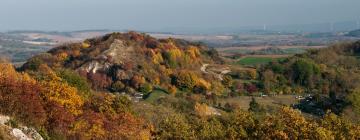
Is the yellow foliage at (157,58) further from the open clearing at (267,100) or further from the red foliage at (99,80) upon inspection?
the open clearing at (267,100)

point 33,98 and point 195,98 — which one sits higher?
point 33,98

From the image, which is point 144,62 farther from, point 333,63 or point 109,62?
point 333,63

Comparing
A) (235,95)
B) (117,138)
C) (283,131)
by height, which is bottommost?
(235,95)

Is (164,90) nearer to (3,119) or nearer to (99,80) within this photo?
(99,80)

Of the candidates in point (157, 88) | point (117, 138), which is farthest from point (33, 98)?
point (157, 88)

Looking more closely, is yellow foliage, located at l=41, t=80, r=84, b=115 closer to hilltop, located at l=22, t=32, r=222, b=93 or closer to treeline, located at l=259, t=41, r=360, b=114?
hilltop, located at l=22, t=32, r=222, b=93

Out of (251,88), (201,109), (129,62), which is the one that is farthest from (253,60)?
(201,109)

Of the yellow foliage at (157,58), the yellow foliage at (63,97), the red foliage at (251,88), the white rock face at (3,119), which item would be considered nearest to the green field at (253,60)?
the yellow foliage at (157,58)

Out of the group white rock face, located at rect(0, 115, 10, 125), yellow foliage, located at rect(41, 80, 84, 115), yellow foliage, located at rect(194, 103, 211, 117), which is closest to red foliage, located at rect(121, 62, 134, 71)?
yellow foliage, located at rect(194, 103, 211, 117)
